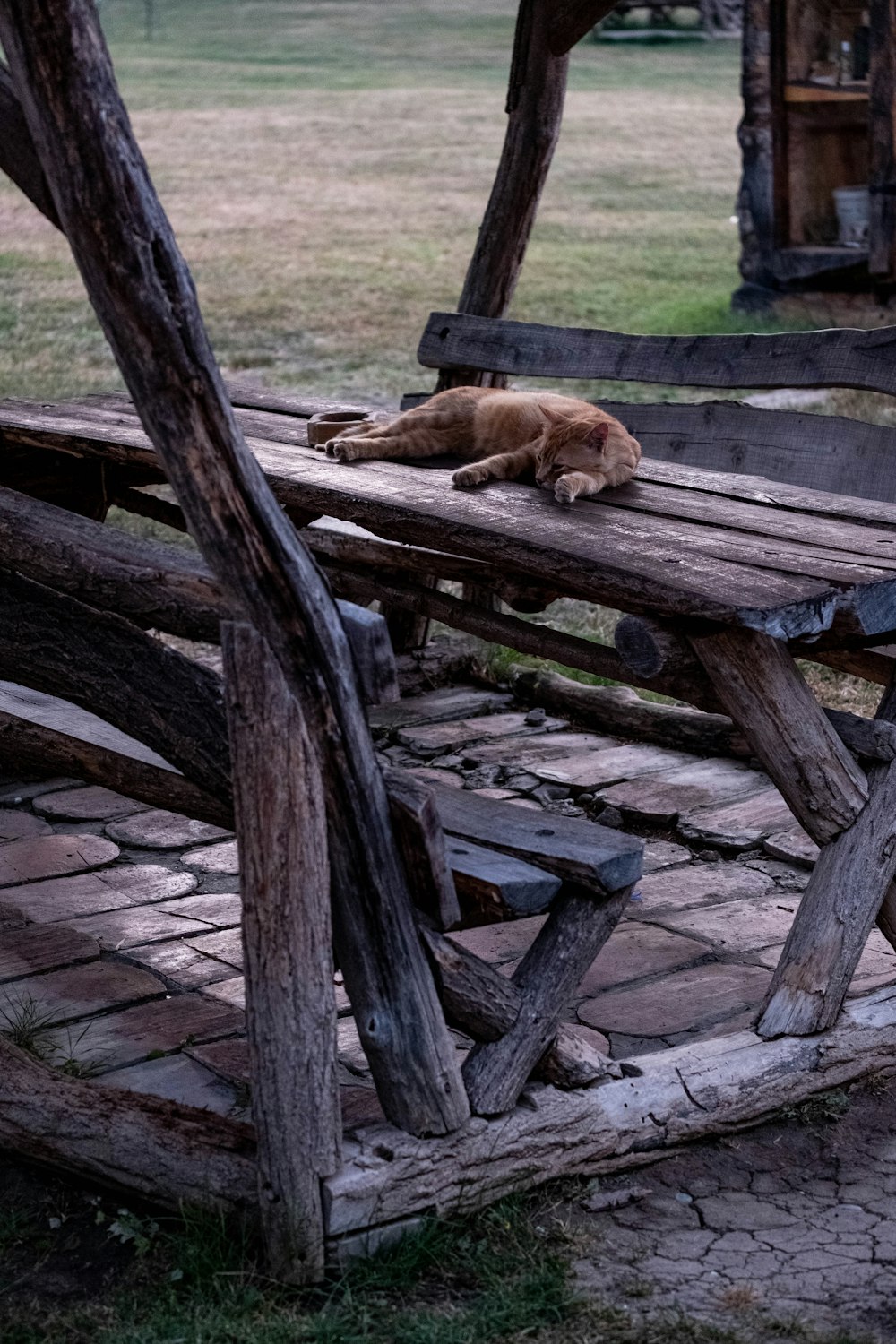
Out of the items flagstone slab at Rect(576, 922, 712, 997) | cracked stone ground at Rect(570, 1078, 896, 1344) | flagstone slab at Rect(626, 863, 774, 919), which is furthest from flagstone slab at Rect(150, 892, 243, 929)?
cracked stone ground at Rect(570, 1078, 896, 1344)

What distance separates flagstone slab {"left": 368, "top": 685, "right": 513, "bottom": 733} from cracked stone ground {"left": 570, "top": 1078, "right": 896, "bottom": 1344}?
276 cm

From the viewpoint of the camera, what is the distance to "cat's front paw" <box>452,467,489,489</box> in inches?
170

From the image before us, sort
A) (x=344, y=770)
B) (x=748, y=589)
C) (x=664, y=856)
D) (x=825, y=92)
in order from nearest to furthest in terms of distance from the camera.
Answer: (x=344, y=770)
(x=748, y=589)
(x=664, y=856)
(x=825, y=92)

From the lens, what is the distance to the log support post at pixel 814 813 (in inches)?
134

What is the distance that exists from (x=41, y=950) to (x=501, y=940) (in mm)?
1185

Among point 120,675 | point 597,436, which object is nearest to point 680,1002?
point 597,436

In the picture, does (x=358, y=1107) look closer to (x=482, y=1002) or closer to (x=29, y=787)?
(x=482, y=1002)

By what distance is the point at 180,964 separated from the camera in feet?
13.5

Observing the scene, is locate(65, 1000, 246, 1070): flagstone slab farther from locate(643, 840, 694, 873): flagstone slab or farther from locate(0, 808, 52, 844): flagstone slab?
locate(643, 840, 694, 873): flagstone slab

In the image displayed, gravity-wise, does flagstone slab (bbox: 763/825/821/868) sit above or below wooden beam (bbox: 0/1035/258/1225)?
below

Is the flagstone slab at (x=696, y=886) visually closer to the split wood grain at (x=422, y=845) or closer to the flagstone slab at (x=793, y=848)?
the flagstone slab at (x=793, y=848)

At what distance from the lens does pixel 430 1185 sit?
295cm

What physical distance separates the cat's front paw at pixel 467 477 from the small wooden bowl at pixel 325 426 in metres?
0.73

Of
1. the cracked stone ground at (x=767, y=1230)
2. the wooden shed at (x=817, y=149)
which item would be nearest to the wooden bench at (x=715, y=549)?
the cracked stone ground at (x=767, y=1230)
